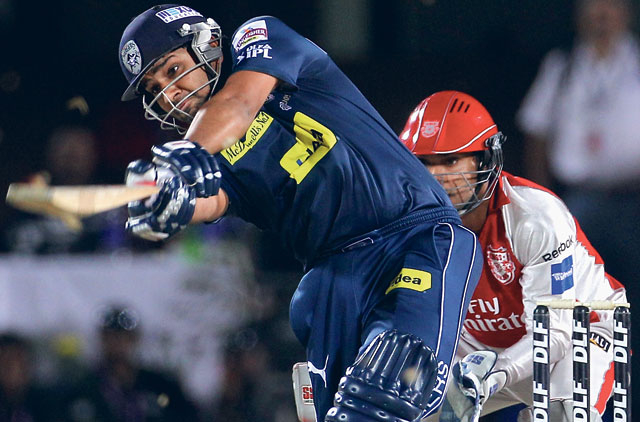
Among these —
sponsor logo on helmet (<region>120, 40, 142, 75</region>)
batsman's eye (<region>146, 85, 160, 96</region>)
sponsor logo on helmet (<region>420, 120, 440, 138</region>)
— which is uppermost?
sponsor logo on helmet (<region>120, 40, 142, 75</region>)

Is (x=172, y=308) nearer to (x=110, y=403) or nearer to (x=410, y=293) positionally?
(x=110, y=403)

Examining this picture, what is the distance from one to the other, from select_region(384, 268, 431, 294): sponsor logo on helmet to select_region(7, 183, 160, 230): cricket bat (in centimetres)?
80

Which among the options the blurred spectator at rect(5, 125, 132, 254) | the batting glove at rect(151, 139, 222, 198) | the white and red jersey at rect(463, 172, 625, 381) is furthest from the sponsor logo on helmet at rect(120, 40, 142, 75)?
the blurred spectator at rect(5, 125, 132, 254)

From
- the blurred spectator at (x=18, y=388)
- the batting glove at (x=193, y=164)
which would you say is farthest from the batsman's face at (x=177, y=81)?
the blurred spectator at (x=18, y=388)

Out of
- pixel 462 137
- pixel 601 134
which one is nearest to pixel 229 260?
pixel 601 134

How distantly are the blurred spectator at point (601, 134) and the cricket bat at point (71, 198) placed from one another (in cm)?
336

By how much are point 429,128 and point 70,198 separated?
1.83 meters

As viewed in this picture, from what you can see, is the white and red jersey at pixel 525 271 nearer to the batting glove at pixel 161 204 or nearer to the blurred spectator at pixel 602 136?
the blurred spectator at pixel 602 136

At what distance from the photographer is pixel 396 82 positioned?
20.2ft

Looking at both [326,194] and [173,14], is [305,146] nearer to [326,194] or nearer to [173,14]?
[326,194]

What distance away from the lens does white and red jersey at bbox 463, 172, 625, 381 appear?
3.54m

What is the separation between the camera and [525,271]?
3590 millimetres

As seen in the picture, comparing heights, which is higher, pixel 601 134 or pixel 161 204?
pixel 161 204

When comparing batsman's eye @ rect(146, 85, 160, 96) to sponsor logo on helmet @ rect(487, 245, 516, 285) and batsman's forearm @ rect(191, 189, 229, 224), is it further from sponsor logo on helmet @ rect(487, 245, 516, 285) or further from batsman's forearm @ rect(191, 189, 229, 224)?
sponsor logo on helmet @ rect(487, 245, 516, 285)
